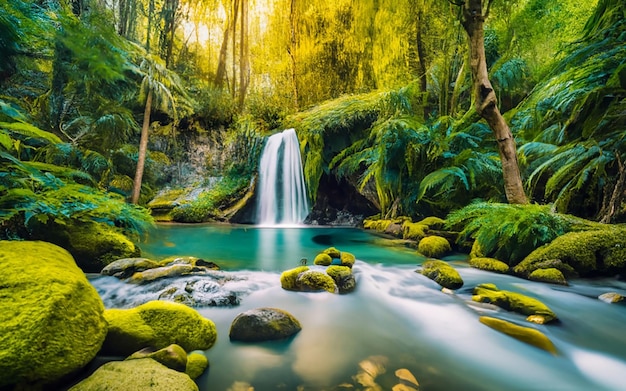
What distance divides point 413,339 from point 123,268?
3.13 m

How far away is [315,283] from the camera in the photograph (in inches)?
126

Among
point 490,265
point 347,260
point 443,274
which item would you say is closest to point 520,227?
point 490,265

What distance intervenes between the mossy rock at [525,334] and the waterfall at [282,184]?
911cm

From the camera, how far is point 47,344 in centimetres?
132

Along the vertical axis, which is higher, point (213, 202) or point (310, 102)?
point (310, 102)

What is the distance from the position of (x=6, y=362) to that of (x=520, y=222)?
468 cm

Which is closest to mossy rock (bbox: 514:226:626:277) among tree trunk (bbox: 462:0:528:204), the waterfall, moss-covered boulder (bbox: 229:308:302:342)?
tree trunk (bbox: 462:0:528:204)

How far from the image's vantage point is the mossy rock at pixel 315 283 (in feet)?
10.5

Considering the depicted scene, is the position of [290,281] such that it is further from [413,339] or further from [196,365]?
[196,365]

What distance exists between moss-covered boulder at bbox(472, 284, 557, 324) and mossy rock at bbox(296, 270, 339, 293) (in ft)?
4.84

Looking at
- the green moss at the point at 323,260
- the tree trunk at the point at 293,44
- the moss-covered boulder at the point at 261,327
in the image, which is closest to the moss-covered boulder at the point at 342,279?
the green moss at the point at 323,260

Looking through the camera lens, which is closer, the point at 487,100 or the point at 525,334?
the point at 525,334

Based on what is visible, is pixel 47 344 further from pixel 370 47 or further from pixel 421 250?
pixel 370 47

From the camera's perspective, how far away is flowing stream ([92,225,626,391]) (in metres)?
1.76
